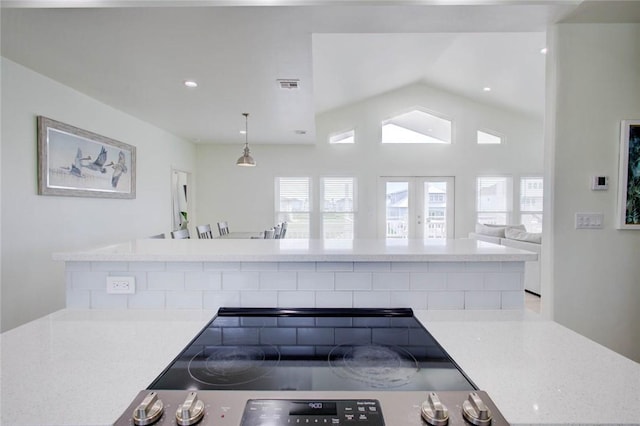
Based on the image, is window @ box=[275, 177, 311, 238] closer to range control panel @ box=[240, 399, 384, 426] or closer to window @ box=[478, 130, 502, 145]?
window @ box=[478, 130, 502, 145]

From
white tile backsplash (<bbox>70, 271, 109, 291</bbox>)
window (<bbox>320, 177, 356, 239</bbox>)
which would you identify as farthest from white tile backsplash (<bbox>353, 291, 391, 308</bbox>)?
window (<bbox>320, 177, 356, 239</bbox>)

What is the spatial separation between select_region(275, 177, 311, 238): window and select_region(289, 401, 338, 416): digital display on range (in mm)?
5921

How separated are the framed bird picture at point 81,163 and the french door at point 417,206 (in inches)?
178

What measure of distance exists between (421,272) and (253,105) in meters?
3.33

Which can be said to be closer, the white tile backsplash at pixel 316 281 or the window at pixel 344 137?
the white tile backsplash at pixel 316 281

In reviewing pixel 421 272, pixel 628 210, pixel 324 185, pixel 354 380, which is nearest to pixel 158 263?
pixel 354 380

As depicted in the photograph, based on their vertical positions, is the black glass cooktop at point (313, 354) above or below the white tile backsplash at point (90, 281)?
below

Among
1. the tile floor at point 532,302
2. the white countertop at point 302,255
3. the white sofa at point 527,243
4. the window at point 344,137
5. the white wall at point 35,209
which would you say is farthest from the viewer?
the window at point 344,137

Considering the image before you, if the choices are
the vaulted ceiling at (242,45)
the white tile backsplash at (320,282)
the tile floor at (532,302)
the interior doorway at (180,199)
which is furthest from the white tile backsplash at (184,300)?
the interior doorway at (180,199)

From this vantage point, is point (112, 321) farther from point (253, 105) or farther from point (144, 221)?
point (144, 221)

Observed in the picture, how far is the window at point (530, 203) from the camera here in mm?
6461

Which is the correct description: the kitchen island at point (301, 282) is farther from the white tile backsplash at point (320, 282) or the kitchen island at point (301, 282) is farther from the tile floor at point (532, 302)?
the tile floor at point (532, 302)

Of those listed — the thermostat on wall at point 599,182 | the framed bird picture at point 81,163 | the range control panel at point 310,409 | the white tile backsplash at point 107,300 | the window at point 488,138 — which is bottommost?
the range control panel at point 310,409

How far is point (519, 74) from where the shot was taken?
199 inches
